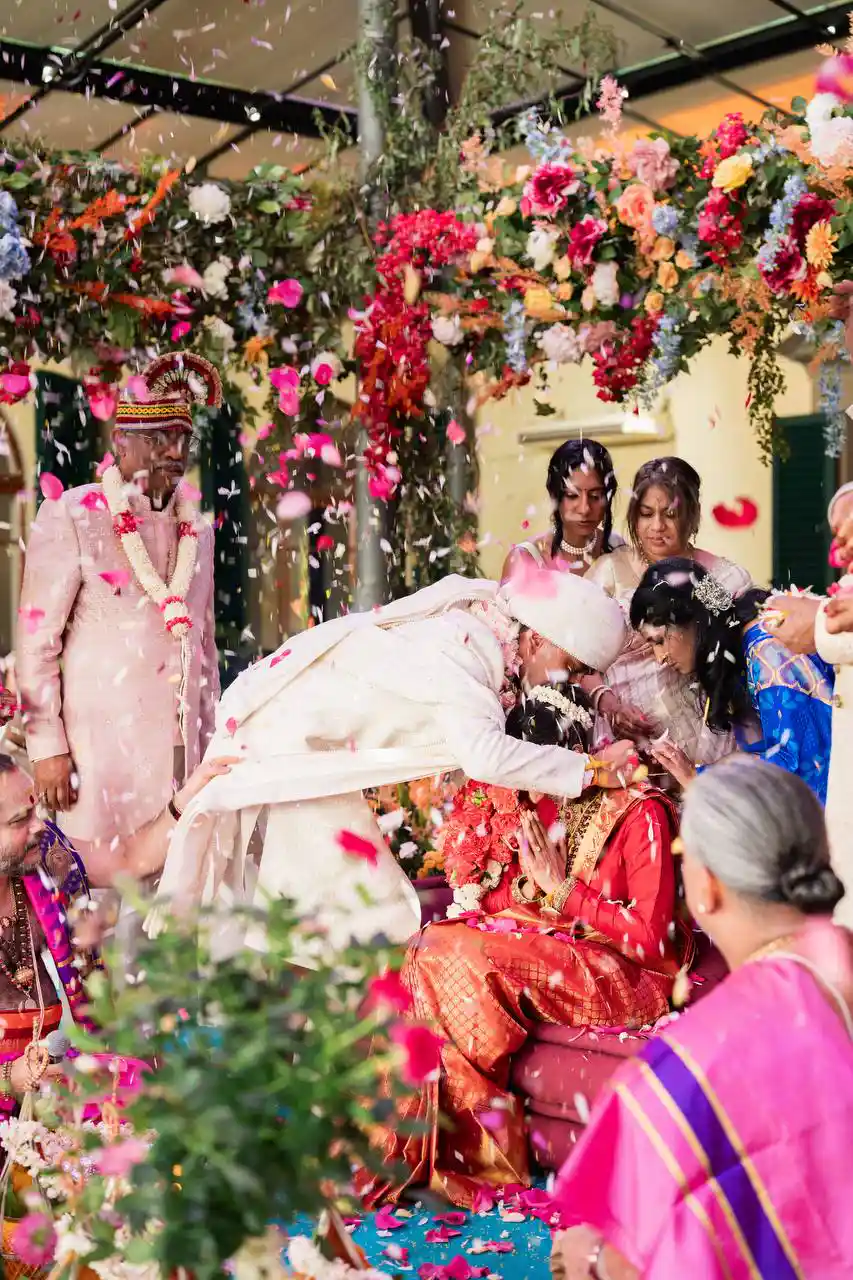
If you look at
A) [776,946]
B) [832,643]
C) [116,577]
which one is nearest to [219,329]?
[116,577]

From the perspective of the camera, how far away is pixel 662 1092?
5.71 ft

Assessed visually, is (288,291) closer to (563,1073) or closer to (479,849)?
(479,849)

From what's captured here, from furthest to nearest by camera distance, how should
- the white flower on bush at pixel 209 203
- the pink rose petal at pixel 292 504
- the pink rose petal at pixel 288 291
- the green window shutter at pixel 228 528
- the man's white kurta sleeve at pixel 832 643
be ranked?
the pink rose petal at pixel 292 504, the green window shutter at pixel 228 528, the pink rose petal at pixel 288 291, the white flower on bush at pixel 209 203, the man's white kurta sleeve at pixel 832 643

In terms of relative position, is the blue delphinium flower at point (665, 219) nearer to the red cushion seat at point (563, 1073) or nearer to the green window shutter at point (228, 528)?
the red cushion seat at point (563, 1073)

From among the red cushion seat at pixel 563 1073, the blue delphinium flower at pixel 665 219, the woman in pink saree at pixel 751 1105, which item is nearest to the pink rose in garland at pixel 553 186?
the blue delphinium flower at pixel 665 219

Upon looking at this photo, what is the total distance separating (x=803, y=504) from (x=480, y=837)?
417 centimetres

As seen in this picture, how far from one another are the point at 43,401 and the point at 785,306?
428 cm

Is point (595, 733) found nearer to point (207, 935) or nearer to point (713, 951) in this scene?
point (713, 951)

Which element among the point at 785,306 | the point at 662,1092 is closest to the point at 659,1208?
the point at 662,1092

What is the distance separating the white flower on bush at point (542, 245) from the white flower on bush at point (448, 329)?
0.45 meters

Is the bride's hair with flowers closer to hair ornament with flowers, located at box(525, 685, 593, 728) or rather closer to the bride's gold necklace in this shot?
hair ornament with flowers, located at box(525, 685, 593, 728)

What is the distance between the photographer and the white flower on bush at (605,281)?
4.45 metres

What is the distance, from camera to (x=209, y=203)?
5035 mm

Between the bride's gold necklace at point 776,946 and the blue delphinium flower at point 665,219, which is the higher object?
the blue delphinium flower at point 665,219
